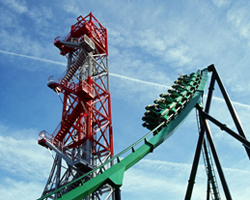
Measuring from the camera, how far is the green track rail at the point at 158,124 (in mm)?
11031

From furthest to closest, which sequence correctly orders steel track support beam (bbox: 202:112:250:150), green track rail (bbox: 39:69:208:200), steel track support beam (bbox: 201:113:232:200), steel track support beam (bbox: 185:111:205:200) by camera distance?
steel track support beam (bbox: 202:112:250:150), steel track support beam (bbox: 185:111:205:200), steel track support beam (bbox: 201:113:232:200), green track rail (bbox: 39:69:208:200)

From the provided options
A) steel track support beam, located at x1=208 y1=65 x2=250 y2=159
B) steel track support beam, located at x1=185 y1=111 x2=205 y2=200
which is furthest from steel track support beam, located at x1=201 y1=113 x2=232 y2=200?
steel track support beam, located at x1=208 y1=65 x2=250 y2=159

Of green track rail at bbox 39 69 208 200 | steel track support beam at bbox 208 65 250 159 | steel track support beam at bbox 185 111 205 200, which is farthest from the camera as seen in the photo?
steel track support beam at bbox 208 65 250 159

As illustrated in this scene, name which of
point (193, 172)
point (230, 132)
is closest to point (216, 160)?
point (193, 172)

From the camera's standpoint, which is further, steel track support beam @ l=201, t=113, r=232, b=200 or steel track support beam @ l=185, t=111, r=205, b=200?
steel track support beam @ l=185, t=111, r=205, b=200

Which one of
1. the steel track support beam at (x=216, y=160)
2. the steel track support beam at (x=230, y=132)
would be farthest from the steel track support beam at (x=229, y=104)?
the steel track support beam at (x=216, y=160)

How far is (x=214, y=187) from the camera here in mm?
14297

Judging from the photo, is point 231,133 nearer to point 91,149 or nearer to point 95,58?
point 91,149

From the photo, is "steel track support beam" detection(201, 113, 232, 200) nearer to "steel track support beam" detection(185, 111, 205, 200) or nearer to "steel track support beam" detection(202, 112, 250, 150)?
"steel track support beam" detection(202, 112, 250, 150)

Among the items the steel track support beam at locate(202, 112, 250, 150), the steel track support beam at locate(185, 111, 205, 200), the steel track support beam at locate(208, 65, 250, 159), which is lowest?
the steel track support beam at locate(185, 111, 205, 200)

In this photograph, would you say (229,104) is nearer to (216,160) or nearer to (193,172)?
(216,160)

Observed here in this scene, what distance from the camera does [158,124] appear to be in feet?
49.5

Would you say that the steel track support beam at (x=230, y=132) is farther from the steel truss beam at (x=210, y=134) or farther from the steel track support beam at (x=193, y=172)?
the steel track support beam at (x=193, y=172)

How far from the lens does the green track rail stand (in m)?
11.0
